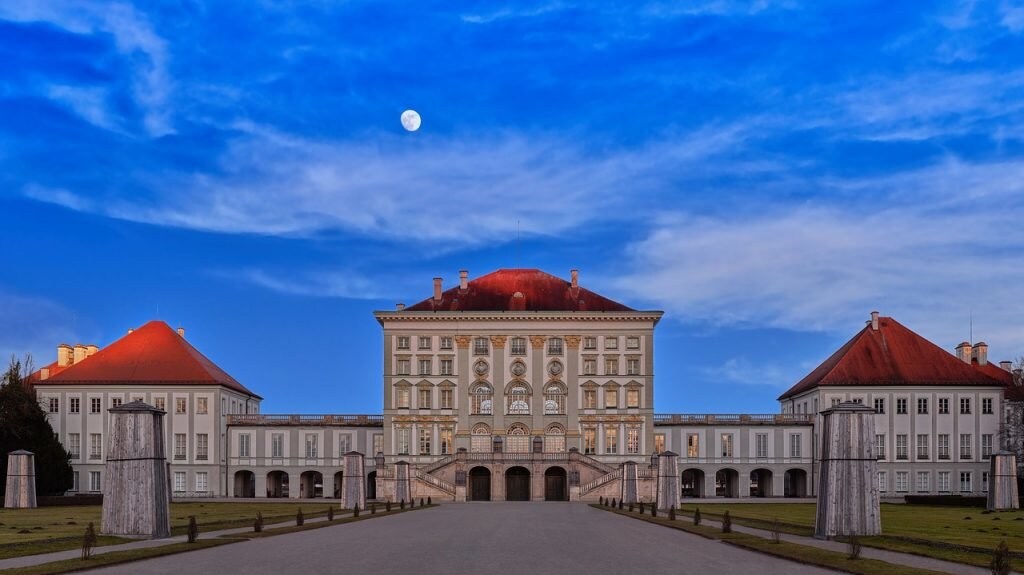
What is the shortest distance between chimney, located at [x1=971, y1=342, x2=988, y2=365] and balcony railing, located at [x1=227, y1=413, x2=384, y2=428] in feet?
146

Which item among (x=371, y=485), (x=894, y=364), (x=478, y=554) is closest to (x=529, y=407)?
(x=371, y=485)

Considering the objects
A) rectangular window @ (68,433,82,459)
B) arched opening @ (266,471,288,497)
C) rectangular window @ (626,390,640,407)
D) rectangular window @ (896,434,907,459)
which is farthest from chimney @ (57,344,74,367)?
rectangular window @ (896,434,907,459)

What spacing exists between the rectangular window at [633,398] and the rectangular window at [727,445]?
6890 mm

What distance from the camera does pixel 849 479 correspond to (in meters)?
30.4

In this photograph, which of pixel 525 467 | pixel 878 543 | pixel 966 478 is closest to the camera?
pixel 878 543

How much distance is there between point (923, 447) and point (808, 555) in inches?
2508

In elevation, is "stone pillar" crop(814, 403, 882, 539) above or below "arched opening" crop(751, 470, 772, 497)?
above

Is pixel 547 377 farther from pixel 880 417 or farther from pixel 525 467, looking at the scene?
pixel 880 417

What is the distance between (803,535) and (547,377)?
2087 inches

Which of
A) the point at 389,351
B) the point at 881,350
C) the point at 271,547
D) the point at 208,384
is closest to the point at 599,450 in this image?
the point at 389,351

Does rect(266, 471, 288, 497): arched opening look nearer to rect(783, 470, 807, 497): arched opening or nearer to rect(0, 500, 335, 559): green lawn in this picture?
rect(0, 500, 335, 559): green lawn

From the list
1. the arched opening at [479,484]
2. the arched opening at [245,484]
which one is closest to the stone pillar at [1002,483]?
the arched opening at [479,484]

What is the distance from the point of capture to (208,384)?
275 feet

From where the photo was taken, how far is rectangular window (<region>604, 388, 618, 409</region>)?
84500 millimetres
